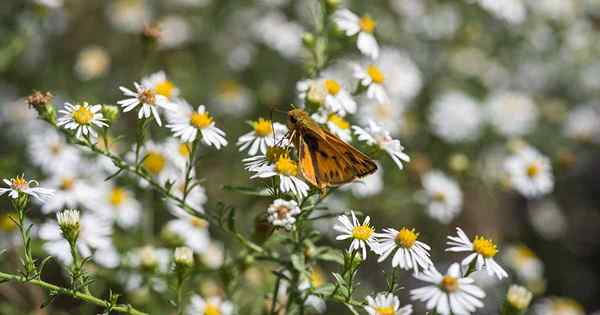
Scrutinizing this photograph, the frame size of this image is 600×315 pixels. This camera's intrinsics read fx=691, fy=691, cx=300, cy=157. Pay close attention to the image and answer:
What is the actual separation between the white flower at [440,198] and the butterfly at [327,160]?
83.2 inches

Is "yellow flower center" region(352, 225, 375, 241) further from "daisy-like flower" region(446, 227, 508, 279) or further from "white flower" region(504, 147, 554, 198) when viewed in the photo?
"white flower" region(504, 147, 554, 198)

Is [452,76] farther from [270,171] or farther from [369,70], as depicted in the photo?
[270,171]

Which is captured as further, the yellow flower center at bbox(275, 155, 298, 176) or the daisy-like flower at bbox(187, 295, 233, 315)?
the daisy-like flower at bbox(187, 295, 233, 315)

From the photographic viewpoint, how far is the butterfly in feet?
8.22

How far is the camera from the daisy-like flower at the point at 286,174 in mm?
2453

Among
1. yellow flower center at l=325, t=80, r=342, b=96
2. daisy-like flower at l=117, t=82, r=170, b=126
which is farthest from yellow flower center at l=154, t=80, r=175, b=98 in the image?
yellow flower center at l=325, t=80, r=342, b=96

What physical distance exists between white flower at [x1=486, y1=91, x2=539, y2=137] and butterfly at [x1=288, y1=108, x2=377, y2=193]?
11.1ft

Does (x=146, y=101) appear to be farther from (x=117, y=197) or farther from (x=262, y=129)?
(x=117, y=197)

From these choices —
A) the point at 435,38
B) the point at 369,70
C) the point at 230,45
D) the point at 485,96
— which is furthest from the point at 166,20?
the point at 369,70

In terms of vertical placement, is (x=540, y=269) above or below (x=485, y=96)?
below

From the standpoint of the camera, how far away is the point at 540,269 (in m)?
5.02

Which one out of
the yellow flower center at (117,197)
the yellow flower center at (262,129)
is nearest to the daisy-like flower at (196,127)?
the yellow flower center at (262,129)

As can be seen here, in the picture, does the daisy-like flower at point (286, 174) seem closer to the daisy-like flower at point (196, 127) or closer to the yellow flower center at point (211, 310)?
the daisy-like flower at point (196, 127)

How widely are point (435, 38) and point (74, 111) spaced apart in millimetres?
4106
